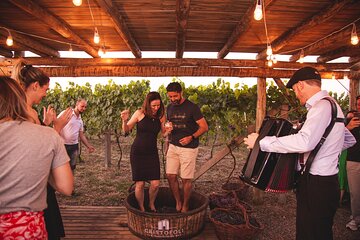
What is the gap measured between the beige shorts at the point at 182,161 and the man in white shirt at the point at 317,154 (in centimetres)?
185

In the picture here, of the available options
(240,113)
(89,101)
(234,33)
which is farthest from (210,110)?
(89,101)

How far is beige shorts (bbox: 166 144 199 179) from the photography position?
398 cm

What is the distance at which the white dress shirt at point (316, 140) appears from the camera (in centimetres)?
208

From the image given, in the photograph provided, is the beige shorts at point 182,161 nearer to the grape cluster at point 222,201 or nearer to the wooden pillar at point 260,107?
the grape cluster at point 222,201

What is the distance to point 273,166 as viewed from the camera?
2287mm

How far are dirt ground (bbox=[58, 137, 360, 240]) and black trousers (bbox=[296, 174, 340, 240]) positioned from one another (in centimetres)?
183

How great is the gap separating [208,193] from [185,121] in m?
2.67

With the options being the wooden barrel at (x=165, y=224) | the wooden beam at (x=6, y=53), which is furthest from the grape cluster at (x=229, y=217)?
the wooden beam at (x=6, y=53)


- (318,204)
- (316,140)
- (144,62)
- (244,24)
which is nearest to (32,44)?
(144,62)

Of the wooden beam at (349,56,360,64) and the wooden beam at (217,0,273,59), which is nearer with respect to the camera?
the wooden beam at (217,0,273,59)

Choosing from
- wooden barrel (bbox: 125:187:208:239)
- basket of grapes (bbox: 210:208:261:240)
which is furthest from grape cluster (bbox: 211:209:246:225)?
wooden barrel (bbox: 125:187:208:239)

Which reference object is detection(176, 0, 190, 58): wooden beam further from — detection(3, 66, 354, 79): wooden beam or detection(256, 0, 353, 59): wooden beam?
detection(256, 0, 353, 59): wooden beam

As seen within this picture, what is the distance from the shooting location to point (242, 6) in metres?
3.46

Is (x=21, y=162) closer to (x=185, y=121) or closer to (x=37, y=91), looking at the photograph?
(x=37, y=91)
